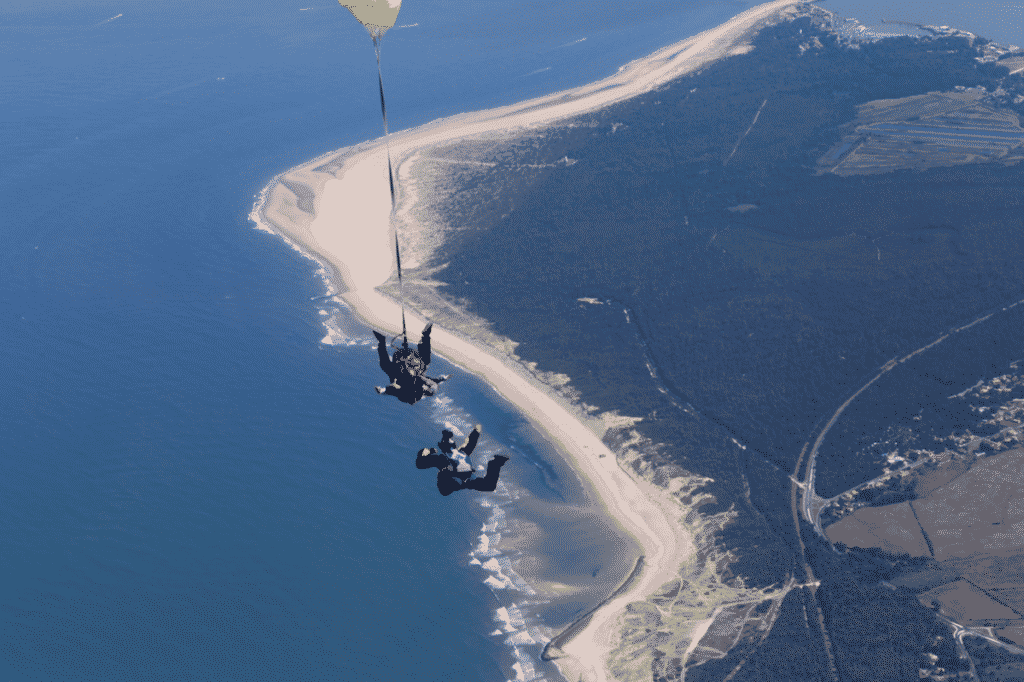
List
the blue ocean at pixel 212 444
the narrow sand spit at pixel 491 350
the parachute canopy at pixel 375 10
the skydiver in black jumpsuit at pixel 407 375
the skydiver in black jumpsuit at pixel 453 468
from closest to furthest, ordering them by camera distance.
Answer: the parachute canopy at pixel 375 10 < the skydiver in black jumpsuit at pixel 407 375 < the skydiver in black jumpsuit at pixel 453 468 < the blue ocean at pixel 212 444 < the narrow sand spit at pixel 491 350

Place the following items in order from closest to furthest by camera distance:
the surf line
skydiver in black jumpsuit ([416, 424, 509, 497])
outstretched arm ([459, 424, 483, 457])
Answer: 1. outstretched arm ([459, 424, 483, 457])
2. skydiver in black jumpsuit ([416, 424, 509, 497])
3. the surf line

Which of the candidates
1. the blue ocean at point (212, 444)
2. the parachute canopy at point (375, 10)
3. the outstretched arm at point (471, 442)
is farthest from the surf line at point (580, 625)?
the parachute canopy at point (375, 10)

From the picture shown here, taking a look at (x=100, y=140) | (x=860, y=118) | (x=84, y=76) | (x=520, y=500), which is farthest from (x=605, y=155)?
(x=84, y=76)

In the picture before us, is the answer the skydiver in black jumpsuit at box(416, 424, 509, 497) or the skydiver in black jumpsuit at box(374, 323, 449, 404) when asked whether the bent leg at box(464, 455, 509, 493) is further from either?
the skydiver in black jumpsuit at box(374, 323, 449, 404)

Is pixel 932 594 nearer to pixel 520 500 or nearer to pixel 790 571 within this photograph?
pixel 790 571

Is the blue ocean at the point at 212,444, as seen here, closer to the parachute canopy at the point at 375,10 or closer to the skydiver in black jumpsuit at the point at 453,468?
the skydiver in black jumpsuit at the point at 453,468

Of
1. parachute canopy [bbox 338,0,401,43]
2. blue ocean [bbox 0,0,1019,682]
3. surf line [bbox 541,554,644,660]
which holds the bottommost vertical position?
surf line [bbox 541,554,644,660]

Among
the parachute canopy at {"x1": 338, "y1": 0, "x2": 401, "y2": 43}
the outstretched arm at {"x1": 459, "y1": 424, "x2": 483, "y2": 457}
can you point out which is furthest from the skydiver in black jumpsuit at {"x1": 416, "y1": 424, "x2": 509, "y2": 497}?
the parachute canopy at {"x1": 338, "y1": 0, "x2": 401, "y2": 43}

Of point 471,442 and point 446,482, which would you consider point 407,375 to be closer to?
point 471,442
